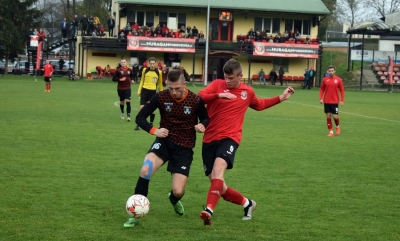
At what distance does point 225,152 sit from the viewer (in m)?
7.84

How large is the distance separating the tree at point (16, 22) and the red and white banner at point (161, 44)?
12.2m

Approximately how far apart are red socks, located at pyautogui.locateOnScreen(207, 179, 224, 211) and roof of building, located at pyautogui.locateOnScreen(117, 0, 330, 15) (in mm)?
A: 52028

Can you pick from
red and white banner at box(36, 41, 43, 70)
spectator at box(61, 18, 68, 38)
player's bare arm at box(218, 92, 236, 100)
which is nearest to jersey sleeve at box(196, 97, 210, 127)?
player's bare arm at box(218, 92, 236, 100)

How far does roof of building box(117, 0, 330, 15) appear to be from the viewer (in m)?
59.5

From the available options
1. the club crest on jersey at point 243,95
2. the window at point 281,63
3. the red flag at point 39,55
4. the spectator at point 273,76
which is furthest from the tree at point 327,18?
the club crest on jersey at point 243,95

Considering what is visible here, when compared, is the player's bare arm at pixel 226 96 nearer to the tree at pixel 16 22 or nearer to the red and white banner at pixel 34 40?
the red and white banner at pixel 34 40

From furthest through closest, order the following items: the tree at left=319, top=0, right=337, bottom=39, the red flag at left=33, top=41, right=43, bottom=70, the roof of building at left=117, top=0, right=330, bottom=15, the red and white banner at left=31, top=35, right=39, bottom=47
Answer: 1. the tree at left=319, top=0, right=337, bottom=39
2. the roof of building at left=117, top=0, right=330, bottom=15
3. the red and white banner at left=31, top=35, right=39, bottom=47
4. the red flag at left=33, top=41, right=43, bottom=70

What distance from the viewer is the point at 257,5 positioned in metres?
61.7

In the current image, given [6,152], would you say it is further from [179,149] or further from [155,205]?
[179,149]

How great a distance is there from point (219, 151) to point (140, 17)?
54.5 metres

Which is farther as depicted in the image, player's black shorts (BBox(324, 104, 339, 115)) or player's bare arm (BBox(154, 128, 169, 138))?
player's black shorts (BBox(324, 104, 339, 115))

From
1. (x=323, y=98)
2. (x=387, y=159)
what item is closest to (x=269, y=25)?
(x=323, y=98)

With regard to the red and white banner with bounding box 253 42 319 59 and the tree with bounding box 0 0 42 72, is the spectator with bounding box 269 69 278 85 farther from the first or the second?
the tree with bounding box 0 0 42 72

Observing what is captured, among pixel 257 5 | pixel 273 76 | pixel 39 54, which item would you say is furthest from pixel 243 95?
pixel 257 5
